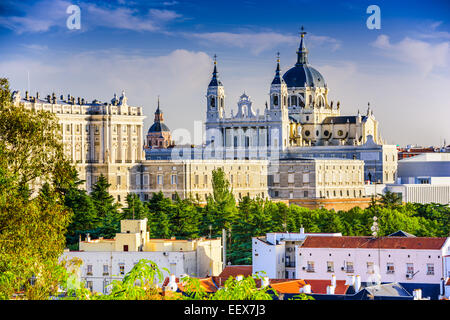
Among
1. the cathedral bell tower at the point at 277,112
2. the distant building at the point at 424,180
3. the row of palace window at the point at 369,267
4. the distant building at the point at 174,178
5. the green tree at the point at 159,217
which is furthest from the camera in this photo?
the cathedral bell tower at the point at 277,112

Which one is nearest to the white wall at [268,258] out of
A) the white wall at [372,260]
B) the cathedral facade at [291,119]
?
the white wall at [372,260]

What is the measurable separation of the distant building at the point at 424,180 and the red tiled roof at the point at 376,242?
4363cm

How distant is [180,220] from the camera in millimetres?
51281

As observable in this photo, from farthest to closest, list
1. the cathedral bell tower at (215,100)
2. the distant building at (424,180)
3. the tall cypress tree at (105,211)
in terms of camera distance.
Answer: the cathedral bell tower at (215,100) < the distant building at (424,180) < the tall cypress tree at (105,211)

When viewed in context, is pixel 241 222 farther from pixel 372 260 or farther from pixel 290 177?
pixel 290 177

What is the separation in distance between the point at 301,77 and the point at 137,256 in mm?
73462

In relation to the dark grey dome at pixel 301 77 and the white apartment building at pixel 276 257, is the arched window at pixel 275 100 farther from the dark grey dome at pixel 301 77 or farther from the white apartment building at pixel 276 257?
the white apartment building at pixel 276 257

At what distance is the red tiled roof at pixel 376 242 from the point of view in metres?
34.5

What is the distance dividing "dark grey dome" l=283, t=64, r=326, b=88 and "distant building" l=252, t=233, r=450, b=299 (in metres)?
72.6

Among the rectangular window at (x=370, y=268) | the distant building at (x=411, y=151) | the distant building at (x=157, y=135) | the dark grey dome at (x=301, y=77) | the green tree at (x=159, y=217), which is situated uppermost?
the dark grey dome at (x=301, y=77)

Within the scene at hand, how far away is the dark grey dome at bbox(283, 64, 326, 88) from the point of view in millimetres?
109000

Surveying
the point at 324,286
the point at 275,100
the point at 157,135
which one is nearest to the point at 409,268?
the point at 324,286

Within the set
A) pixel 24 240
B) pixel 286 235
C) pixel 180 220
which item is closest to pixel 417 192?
pixel 180 220

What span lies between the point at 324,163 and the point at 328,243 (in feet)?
170
